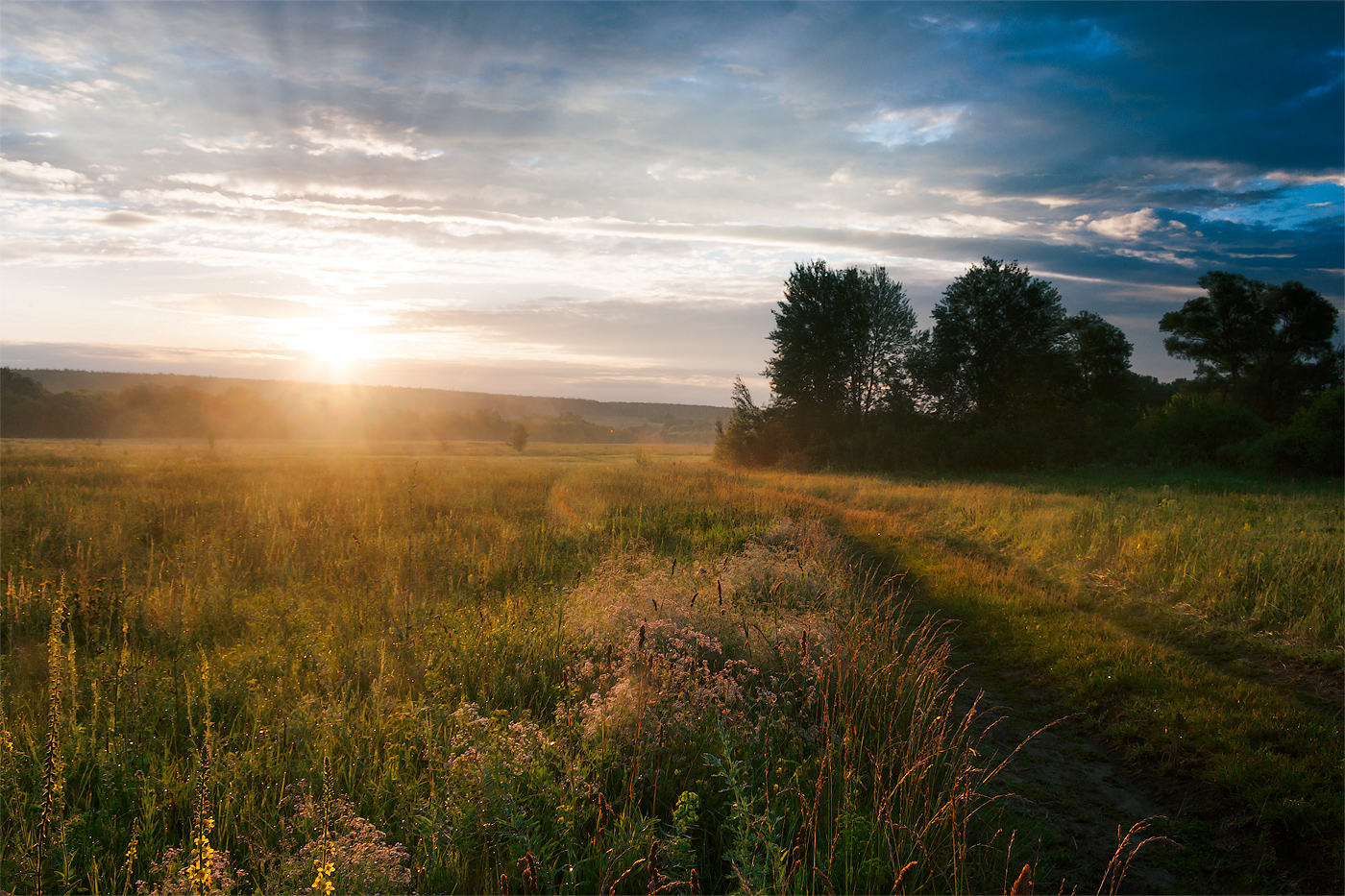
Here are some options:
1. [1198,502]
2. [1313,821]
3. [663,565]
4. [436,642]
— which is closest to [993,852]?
[1313,821]

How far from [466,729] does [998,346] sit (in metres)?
38.1

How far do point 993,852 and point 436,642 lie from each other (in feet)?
14.9

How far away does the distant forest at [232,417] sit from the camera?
58.5 metres

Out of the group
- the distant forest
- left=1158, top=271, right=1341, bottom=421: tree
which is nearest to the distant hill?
the distant forest

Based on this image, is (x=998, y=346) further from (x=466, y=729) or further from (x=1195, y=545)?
(x=466, y=729)

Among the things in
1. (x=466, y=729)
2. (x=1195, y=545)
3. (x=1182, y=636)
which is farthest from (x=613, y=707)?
(x=1195, y=545)

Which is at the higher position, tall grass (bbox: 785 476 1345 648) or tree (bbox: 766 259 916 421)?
tree (bbox: 766 259 916 421)

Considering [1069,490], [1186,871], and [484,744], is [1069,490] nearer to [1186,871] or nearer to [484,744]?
[1186,871]

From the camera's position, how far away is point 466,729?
13.2 ft

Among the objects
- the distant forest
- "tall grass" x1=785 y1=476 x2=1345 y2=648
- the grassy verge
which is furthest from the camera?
the distant forest

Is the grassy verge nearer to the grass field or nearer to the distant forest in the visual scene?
the grass field

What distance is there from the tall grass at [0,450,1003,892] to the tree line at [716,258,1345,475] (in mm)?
29463

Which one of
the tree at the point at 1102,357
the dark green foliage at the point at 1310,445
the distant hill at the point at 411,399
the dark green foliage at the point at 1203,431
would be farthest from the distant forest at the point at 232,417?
the dark green foliage at the point at 1310,445

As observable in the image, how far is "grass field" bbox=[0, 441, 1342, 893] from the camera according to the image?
3.02 metres
